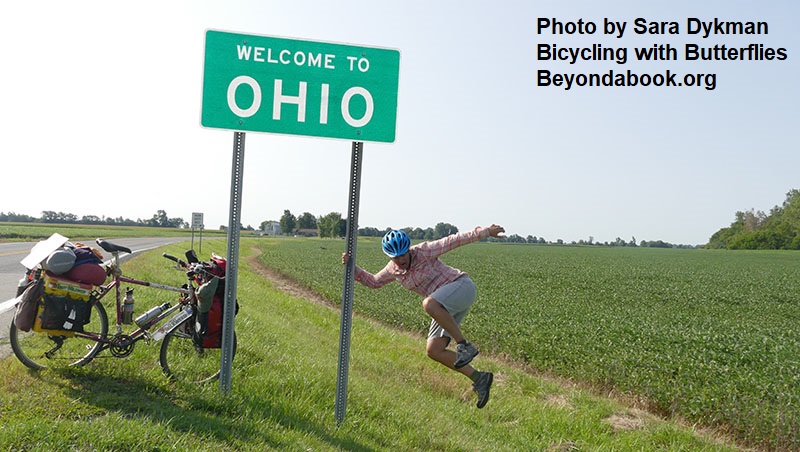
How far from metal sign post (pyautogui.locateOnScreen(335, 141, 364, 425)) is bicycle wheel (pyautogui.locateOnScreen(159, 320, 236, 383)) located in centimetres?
105

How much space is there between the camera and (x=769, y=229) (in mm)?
113812

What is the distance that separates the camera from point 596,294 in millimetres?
23438

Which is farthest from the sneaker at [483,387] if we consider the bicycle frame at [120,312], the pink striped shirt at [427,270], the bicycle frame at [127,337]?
the bicycle frame at [120,312]

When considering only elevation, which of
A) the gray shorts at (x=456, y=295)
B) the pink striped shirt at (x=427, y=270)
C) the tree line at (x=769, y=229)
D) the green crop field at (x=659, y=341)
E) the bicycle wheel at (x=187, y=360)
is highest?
the tree line at (x=769, y=229)

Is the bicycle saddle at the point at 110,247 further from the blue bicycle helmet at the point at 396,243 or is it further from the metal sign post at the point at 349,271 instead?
the blue bicycle helmet at the point at 396,243

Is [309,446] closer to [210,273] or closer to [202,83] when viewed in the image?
[210,273]

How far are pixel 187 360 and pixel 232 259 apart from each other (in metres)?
1.45

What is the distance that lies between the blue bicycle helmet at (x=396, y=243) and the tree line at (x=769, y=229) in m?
118

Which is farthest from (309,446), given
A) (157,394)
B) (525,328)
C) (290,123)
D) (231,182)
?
(525,328)

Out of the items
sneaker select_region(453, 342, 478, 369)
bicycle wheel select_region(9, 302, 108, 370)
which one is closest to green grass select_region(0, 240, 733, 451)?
bicycle wheel select_region(9, 302, 108, 370)

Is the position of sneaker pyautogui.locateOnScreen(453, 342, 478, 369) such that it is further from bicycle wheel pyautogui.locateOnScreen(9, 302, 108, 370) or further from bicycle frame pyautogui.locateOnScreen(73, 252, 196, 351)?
bicycle wheel pyautogui.locateOnScreen(9, 302, 108, 370)

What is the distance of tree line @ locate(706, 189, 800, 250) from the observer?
105688 millimetres

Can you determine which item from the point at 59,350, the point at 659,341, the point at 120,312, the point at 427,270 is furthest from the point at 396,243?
the point at 659,341

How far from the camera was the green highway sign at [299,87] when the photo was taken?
186 inches
